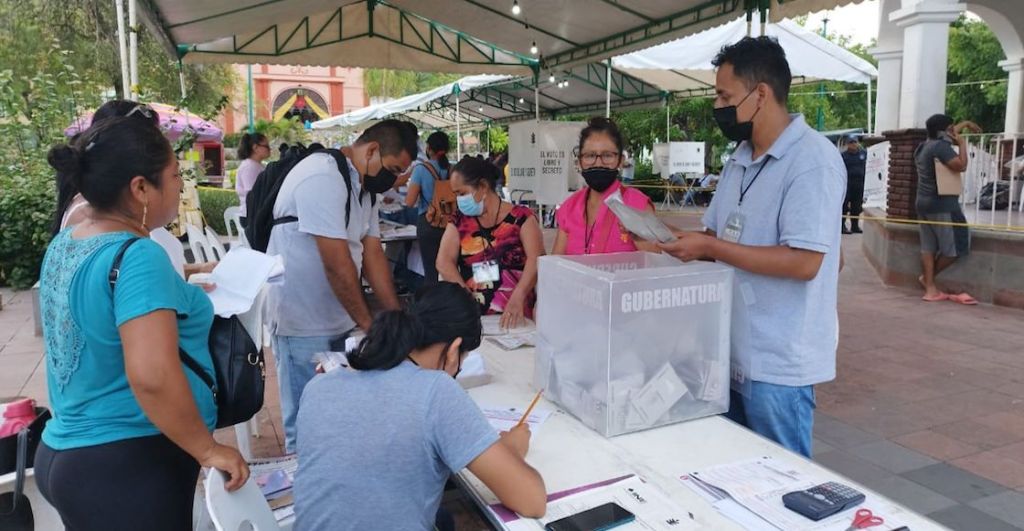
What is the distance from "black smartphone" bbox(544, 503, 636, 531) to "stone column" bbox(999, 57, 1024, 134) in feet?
38.0

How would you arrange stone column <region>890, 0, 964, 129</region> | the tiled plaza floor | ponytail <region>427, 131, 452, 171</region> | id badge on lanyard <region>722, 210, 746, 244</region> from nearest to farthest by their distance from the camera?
id badge on lanyard <region>722, 210, 746, 244</region>, the tiled plaza floor, ponytail <region>427, 131, 452, 171</region>, stone column <region>890, 0, 964, 129</region>

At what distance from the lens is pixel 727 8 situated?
17.7 feet

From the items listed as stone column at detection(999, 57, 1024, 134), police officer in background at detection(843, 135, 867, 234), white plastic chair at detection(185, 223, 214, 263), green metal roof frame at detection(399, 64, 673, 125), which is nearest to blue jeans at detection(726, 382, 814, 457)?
white plastic chair at detection(185, 223, 214, 263)

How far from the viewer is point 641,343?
177 cm

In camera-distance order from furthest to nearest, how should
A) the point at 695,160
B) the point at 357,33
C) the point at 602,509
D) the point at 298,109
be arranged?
the point at 298,109 → the point at 695,160 → the point at 357,33 → the point at 602,509

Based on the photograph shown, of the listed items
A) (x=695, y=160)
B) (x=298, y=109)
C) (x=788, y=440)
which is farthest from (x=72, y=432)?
(x=298, y=109)

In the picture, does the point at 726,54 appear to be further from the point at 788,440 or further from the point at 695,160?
the point at 695,160

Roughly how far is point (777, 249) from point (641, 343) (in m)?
0.43

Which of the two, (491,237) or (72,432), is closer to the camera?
(72,432)

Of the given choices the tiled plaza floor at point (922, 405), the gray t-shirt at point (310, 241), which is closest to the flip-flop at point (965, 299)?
the tiled plaza floor at point (922, 405)

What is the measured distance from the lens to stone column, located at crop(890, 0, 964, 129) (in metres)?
7.20

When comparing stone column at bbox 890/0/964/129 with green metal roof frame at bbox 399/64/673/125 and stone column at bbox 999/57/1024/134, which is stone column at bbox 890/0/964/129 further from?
green metal roof frame at bbox 399/64/673/125

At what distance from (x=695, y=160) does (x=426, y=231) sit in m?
10.4

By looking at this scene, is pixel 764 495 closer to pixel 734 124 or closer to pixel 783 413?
pixel 783 413
